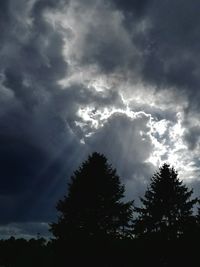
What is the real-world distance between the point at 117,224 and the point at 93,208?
294 centimetres

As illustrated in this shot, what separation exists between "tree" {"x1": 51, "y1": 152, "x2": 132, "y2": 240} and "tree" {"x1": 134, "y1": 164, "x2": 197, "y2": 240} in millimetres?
2629

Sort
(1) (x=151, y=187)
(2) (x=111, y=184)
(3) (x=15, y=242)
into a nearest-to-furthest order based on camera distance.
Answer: (2) (x=111, y=184) < (1) (x=151, y=187) < (3) (x=15, y=242)

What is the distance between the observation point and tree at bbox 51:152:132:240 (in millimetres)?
33469

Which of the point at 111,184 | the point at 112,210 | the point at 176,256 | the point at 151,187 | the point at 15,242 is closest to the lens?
the point at 176,256

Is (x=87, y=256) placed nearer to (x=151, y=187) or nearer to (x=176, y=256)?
(x=176, y=256)

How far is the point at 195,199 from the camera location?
37.2 m

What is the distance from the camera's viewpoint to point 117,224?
112 feet

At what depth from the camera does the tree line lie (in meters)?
32.4

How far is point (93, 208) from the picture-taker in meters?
34.4

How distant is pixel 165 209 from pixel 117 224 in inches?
248

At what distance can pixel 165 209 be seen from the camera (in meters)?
37.2

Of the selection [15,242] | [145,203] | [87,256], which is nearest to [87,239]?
[87,256]

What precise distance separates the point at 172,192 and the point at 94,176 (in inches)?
357

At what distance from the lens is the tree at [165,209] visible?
1391 inches
